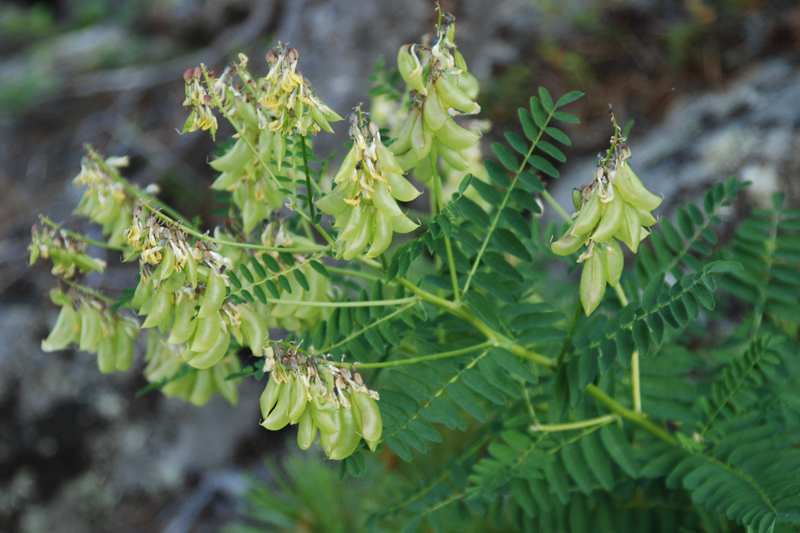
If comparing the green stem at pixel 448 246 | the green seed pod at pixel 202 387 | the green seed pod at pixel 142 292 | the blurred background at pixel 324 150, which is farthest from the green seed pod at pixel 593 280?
the blurred background at pixel 324 150

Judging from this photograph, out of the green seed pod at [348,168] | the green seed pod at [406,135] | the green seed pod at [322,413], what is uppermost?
the green seed pod at [406,135]

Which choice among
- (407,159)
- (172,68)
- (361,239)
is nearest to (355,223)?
(361,239)

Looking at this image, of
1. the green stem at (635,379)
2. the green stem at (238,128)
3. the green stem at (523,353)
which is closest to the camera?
the green stem at (238,128)

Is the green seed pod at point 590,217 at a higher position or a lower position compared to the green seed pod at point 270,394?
higher

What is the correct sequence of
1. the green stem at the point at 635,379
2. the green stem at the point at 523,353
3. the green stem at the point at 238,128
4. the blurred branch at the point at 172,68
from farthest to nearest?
1. the blurred branch at the point at 172,68
2. the green stem at the point at 635,379
3. the green stem at the point at 523,353
4. the green stem at the point at 238,128

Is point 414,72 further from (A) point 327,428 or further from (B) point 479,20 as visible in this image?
(B) point 479,20

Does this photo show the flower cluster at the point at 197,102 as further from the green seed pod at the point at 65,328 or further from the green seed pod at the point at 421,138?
the green seed pod at the point at 65,328

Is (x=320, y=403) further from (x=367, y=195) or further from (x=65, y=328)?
(x=65, y=328)

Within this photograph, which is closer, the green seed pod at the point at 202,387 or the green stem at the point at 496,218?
the green stem at the point at 496,218
